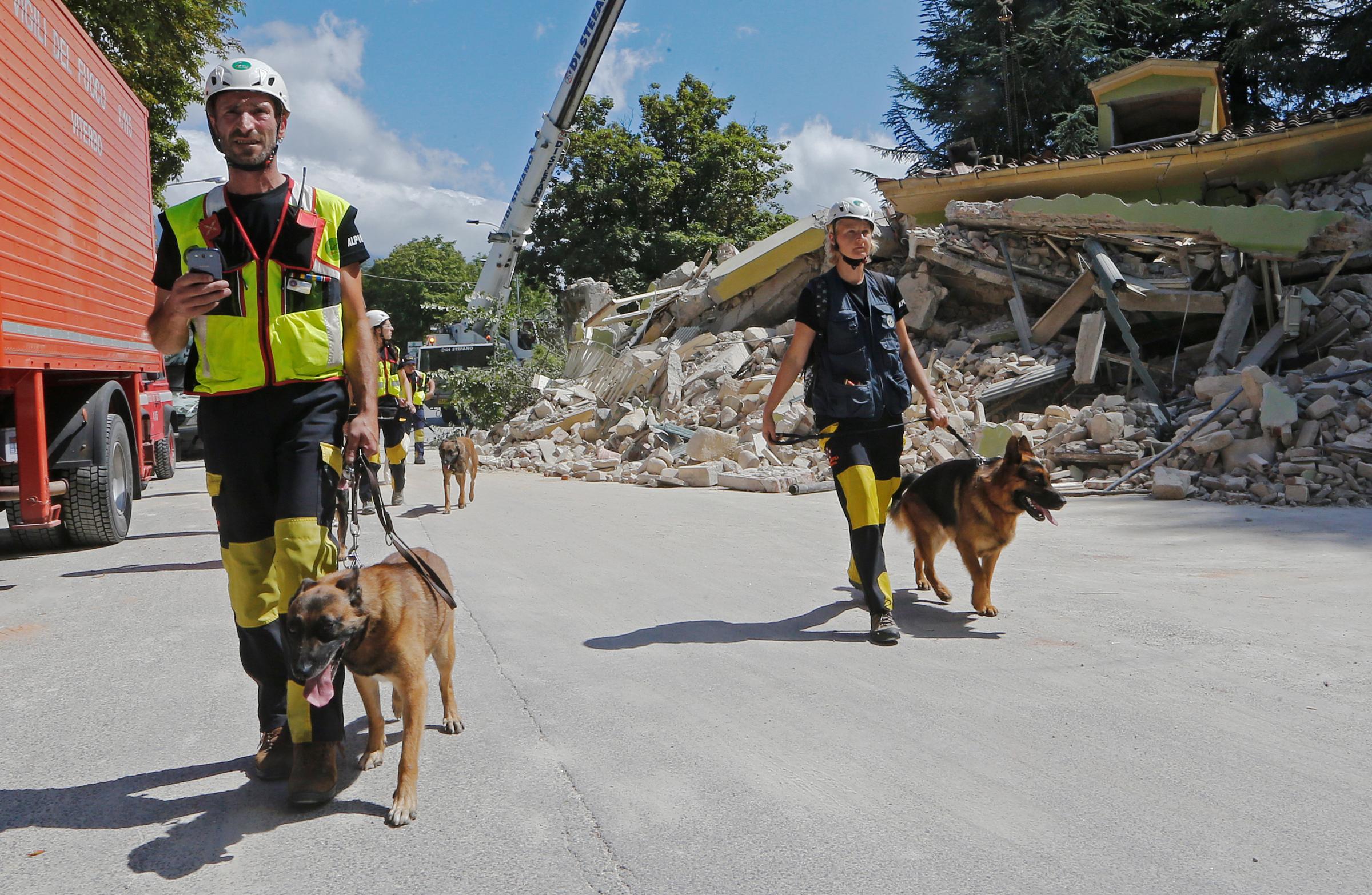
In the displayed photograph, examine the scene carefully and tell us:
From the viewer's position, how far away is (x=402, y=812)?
292cm

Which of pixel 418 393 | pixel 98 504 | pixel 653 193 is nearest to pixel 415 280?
pixel 653 193

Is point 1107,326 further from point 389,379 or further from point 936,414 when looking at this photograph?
point 389,379

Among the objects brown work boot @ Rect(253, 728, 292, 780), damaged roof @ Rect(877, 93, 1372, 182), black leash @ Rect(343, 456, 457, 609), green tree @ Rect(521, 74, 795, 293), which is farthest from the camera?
green tree @ Rect(521, 74, 795, 293)

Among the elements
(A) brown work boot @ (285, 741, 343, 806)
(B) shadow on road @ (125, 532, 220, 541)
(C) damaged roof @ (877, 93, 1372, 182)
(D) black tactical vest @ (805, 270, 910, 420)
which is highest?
(C) damaged roof @ (877, 93, 1372, 182)

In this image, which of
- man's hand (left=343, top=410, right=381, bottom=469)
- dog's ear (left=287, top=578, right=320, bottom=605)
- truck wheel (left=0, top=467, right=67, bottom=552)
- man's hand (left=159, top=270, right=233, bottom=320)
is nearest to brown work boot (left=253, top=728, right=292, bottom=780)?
dog's ear (left=287, top=578, right=320, bottom=605)

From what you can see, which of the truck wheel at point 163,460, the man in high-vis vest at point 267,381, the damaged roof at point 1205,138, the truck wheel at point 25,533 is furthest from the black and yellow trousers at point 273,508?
the damaged roof at point 1205,138

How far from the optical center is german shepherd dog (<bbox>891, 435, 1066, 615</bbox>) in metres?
5.03

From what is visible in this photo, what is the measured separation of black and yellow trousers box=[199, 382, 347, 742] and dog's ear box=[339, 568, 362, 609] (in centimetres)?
25

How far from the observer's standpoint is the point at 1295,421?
936 centimetres

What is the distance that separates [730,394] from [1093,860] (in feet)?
43.9

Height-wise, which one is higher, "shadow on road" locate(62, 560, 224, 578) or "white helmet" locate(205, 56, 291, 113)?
"white helmet" locate(205, 56, 291, 113)

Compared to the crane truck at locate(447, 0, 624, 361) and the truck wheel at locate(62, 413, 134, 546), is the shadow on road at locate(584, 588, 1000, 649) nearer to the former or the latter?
the truck wheel at locate(62, 413, 134, 546)

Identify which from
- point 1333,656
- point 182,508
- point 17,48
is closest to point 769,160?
point 182,508

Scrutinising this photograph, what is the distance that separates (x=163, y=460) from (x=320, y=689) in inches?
580
